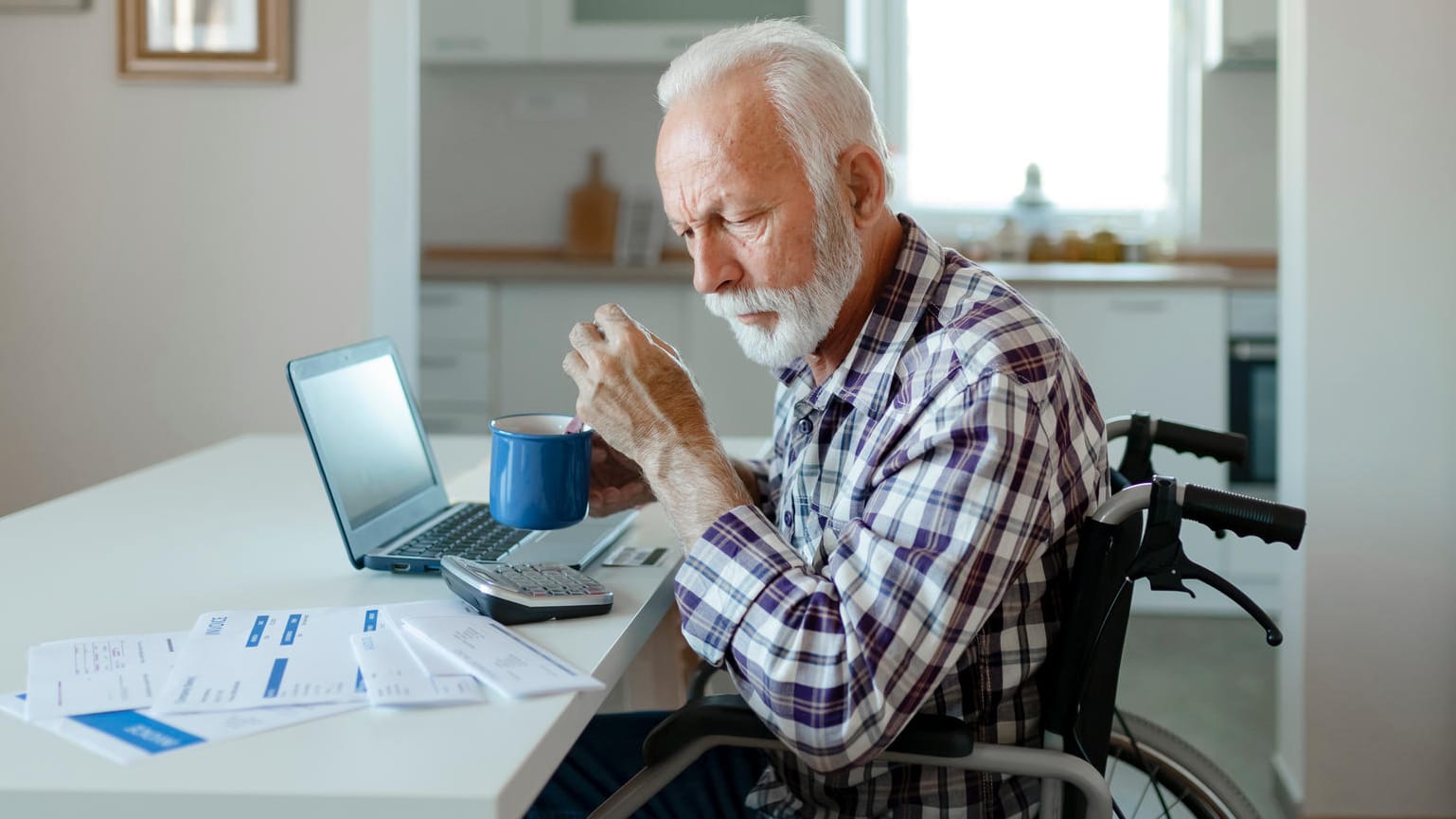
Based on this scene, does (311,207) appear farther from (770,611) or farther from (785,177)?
(770,611)

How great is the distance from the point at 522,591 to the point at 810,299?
40cm

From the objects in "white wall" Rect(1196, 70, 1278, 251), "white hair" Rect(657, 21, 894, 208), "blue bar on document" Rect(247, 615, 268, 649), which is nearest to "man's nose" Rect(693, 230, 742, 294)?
"white hair" Rect(657, 21, 894, 208)

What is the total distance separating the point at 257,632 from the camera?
108 centimetres

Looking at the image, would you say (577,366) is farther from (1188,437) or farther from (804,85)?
(1188,437)

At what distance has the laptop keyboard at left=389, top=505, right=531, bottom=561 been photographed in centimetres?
134

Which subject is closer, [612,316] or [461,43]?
[612,316]

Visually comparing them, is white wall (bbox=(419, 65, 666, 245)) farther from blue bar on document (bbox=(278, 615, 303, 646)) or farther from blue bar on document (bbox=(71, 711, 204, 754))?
blue bar on document (bbox=(71, 711, 204, 754))

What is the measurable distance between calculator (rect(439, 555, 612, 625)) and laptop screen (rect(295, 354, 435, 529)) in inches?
6.5

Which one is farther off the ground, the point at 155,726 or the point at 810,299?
the point at 810,299

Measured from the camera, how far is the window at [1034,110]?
4.62 m

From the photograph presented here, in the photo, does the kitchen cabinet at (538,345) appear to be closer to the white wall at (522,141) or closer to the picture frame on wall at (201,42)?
the white wall at (522,141)

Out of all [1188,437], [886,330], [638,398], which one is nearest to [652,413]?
[638,398]

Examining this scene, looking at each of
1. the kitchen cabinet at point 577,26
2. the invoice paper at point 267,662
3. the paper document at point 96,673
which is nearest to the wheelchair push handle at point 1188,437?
the invoice paper at point 267,662

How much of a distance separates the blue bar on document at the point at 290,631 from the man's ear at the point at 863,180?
2.08ft
